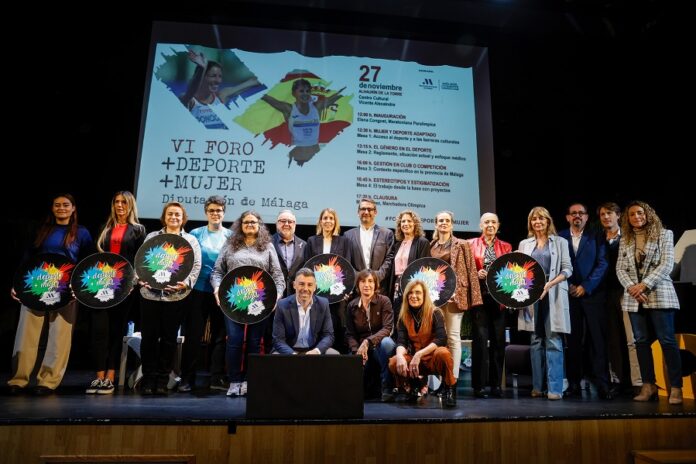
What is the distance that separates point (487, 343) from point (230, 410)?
7.31 feet

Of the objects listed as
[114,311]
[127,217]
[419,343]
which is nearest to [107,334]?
[114,311]

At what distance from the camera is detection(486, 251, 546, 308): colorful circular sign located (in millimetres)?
3980

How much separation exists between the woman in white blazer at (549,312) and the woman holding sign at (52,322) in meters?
3.64

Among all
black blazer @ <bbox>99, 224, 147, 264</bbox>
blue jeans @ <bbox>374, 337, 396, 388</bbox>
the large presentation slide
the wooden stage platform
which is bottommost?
the wooden stage platform

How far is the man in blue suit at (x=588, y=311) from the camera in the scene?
4184 millimetres

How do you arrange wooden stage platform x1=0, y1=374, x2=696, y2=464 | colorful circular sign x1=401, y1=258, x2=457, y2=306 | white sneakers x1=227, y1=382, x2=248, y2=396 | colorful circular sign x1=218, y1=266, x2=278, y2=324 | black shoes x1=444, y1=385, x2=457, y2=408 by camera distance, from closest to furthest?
1. wooden stage platform x1=0, y1=374, x2=696, y2=464
2. black shoes x1=444, y1=385, x2=457, y2=408
3. colorful circular sign x1=218, y1=266, x2=278, y2=324
4. white sneakers x1=227, y1=382, x2=248, y2=396
5. colorful circular sign x1=401, y1=258, x2=457, y2=306

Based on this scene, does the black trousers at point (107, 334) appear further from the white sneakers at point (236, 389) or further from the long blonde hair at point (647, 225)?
the long blonde hair at point (647, 225)

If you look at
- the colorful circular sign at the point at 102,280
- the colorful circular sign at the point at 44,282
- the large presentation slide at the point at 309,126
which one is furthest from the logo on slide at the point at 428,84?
the colorful circular sign at the point at 44,282

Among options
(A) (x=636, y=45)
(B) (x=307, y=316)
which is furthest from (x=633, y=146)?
(B) (x=307, y=316)

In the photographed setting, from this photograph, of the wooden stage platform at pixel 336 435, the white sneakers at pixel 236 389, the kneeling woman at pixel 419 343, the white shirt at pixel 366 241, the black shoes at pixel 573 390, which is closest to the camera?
the wooden stage platform at pixel 336 435

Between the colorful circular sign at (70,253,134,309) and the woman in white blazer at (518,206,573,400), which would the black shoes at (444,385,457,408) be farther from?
the colorful circular sign at (70,253,134,309)

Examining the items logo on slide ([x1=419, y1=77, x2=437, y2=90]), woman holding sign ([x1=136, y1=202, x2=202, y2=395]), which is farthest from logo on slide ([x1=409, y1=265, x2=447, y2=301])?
logo on slide ([x1=419, y1=77, x2=437, y2=90])

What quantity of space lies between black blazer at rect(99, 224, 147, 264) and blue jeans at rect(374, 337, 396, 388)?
81.7 inches

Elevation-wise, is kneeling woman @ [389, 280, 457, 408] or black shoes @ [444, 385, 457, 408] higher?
kneeling woman @ [389, 280, 457, 408]
